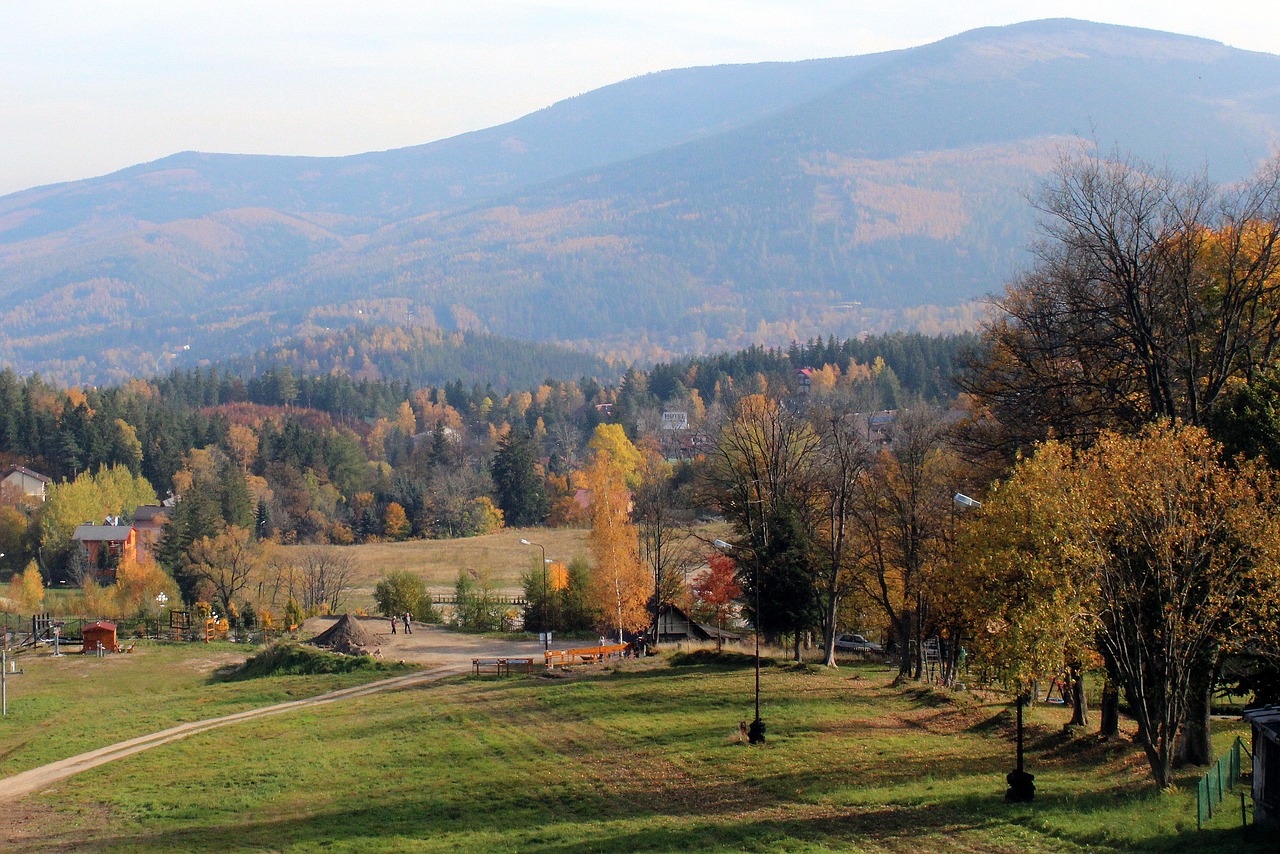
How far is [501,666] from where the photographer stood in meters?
50.5

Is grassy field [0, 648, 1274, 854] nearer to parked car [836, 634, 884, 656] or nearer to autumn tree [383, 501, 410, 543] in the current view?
parked car [836, 634, 884, 656]

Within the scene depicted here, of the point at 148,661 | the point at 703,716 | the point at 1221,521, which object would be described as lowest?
the point at 148,661

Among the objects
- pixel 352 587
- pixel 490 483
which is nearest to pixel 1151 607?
pixel 352 587

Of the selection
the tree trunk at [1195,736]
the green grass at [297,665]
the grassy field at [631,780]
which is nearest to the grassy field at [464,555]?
the green grass at [297,665]

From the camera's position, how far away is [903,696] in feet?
118

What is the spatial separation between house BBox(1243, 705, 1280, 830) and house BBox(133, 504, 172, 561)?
85158mm

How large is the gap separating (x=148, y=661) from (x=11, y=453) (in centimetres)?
7957

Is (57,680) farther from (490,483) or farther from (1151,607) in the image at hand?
(490,483)

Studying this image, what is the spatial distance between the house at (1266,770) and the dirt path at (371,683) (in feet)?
104

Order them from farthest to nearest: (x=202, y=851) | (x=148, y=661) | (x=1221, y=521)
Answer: (x=148, y=661) < (x=202, y=851) < (x=1221, y=521)

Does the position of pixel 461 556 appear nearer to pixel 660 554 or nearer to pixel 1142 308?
pixel 660 554

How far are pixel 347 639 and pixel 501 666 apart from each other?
11750 millimetres

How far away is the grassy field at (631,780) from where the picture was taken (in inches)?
893

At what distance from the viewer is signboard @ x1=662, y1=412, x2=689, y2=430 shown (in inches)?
6240
